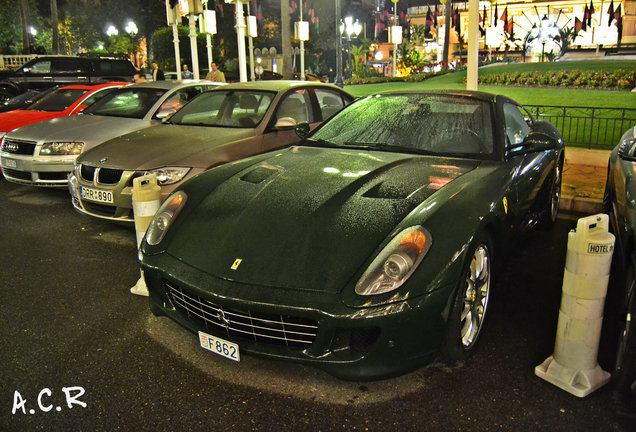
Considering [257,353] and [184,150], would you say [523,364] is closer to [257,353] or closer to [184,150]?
[257,353]

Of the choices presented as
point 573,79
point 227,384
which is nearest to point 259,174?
point 227,384

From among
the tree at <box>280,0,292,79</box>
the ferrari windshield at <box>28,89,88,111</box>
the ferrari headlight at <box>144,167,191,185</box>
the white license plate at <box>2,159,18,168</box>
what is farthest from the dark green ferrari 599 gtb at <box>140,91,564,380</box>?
the tree at <box>280,0,292,79</box>

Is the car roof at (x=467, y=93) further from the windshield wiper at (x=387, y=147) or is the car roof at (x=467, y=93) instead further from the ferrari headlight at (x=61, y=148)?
the ferrari headlight at (x=61, y=148)

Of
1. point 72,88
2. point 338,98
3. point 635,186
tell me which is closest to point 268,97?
point 338,98

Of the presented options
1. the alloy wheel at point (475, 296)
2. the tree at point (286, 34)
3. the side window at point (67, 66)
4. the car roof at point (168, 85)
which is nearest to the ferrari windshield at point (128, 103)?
the car roof at point (168, 85)

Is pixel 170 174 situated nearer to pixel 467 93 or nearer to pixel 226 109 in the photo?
pixel 226 109

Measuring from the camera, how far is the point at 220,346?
2725 mm

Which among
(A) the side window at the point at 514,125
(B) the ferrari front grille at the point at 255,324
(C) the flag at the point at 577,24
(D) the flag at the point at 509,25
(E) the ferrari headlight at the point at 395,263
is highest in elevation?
(D) the flag at the point at 509,25

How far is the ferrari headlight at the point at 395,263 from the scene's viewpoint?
252 centimetres

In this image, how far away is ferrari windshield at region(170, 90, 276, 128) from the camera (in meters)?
6.23

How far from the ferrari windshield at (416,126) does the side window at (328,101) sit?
2248mm

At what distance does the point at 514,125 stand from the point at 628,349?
2.40 m

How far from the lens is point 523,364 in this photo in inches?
121

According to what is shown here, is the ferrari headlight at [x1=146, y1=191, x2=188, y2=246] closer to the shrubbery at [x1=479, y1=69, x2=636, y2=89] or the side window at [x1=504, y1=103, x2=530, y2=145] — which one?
the side window at [x1=504, y1=103, x2=530, y2=145]
